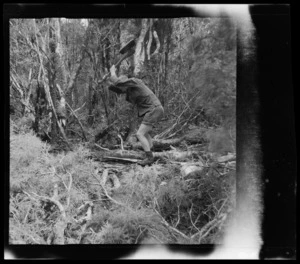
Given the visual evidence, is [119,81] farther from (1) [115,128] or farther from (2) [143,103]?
(1) [115,128]

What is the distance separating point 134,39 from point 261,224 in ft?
5.94

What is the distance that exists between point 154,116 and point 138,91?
0.25m

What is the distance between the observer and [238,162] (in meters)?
3.10

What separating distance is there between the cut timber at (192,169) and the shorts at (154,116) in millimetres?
442

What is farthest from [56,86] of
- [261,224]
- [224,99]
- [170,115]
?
[261,224]

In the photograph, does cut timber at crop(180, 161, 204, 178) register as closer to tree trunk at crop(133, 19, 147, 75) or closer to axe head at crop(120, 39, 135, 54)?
tree trunk at crop(133, 19, 147, 75)

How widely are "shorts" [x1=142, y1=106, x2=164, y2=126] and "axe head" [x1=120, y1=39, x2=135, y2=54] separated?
534mm

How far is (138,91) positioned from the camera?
3172 mm

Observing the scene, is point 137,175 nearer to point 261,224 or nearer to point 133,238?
point 133,238

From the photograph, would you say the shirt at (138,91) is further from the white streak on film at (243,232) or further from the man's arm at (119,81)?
the white streak on film at (243,232)

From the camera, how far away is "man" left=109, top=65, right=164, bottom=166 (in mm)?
3150

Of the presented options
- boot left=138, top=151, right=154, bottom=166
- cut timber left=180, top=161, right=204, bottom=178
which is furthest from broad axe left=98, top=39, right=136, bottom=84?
cut timber left=180, top=161, right=204, bottom=178

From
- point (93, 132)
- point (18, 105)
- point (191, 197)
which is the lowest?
point (191, 197)

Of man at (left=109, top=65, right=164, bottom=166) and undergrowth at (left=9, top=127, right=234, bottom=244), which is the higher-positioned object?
man at (left=109, top=65, right=164, bottom=166)
